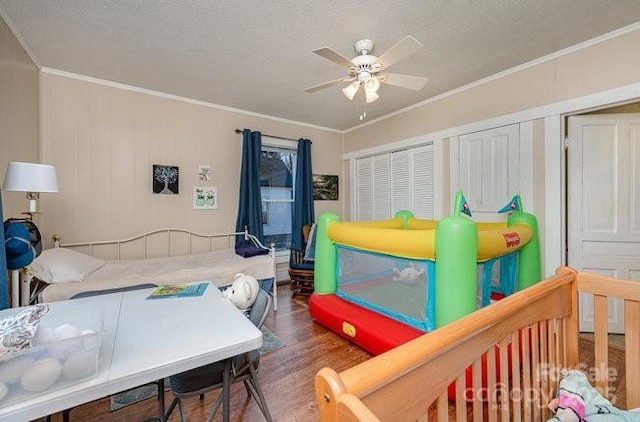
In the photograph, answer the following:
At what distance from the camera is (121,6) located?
72.5 inches

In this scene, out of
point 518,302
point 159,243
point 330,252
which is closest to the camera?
point 518,302

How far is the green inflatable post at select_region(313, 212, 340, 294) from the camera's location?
270 cm

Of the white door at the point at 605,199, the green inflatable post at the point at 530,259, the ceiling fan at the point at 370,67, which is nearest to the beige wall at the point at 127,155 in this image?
the ceiling fan at the point at 370,67

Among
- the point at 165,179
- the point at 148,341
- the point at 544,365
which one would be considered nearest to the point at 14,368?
the point at 148,341

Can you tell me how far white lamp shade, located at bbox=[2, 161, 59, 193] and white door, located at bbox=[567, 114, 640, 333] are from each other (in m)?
4.17

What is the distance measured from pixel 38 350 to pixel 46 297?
5.36 ft

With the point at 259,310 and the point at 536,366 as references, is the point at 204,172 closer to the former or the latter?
the point at 259,310

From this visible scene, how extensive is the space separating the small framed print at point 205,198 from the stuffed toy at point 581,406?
3.54 metres

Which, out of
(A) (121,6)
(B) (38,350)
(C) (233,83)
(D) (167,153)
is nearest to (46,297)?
(B) (38,350)

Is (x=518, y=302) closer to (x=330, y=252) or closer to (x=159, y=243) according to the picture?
(x=330, y=252)

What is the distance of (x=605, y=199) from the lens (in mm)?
2420

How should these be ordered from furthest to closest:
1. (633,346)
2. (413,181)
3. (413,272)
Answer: (413,181) → (413,272) → (633,346)

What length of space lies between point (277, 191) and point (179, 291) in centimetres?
266

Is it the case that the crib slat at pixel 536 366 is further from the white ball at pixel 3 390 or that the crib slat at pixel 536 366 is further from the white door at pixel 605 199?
the white door at pixel 605 199
